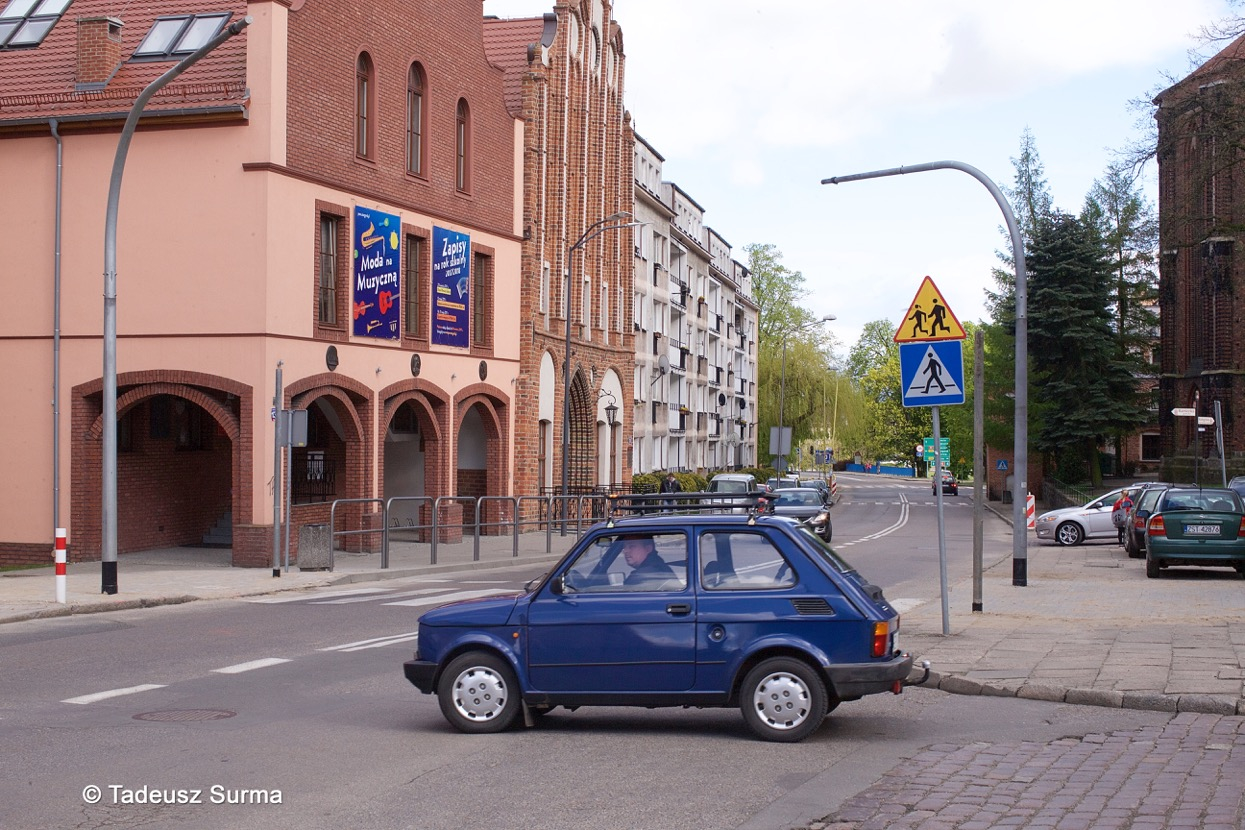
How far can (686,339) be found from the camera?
72.8 meters

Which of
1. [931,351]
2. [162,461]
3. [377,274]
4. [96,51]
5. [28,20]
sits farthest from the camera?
[28,20]

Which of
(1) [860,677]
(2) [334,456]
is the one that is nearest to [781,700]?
(1) [860,677]

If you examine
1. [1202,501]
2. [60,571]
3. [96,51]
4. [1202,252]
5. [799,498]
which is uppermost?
[96,51]

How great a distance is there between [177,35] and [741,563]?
22.8m

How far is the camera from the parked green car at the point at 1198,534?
23.0 meters

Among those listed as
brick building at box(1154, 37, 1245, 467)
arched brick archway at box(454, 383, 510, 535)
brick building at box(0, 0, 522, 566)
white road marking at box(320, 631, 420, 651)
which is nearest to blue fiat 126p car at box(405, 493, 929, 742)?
white road marking at box(320, 631, 420, 651)

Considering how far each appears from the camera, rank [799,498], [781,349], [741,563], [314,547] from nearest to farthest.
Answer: [741,563]
[314,547]
[799,498]
[781,349]

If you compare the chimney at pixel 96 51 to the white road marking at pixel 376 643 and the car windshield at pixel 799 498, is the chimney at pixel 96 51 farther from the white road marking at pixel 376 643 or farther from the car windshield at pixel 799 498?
the car windshield at pixel 799 498

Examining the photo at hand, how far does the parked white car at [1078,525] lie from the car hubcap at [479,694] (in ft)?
104

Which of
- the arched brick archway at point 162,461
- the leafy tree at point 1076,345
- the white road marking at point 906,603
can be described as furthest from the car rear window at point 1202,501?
the leafy tree at point 1076,345

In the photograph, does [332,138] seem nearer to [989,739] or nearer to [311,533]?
[311,533]

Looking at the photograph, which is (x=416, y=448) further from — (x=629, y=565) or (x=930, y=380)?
(x=629, y=565)

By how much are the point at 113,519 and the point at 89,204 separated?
31.4 ft

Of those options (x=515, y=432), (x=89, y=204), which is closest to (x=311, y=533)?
(x=89, y=204)
